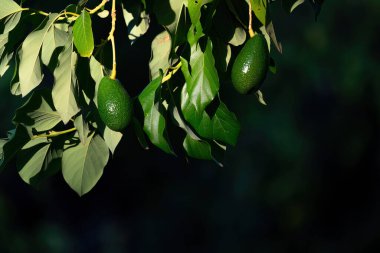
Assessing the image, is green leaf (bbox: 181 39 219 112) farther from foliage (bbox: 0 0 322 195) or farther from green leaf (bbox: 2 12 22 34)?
green leaf (bbox: 2 12 22 34)

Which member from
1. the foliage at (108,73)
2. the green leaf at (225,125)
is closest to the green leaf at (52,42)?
the foliage at (108,73)

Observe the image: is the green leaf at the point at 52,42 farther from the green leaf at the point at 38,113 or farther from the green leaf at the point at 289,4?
the green leaf at the point at 289,4

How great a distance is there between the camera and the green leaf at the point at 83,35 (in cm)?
114

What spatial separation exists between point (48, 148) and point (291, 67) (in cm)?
425

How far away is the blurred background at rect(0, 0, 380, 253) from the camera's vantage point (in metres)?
5.51

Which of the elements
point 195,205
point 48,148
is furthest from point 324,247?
point 48,148

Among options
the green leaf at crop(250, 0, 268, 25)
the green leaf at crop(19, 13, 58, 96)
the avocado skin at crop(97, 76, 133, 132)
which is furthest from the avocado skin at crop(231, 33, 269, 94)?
the green leaf at crop(19, 13, 58, 96)

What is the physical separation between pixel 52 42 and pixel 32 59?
39mm

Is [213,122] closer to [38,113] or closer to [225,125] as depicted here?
[225,125]

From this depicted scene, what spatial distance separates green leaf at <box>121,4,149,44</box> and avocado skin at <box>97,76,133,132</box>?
0.12 meters

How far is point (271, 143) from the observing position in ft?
18.2

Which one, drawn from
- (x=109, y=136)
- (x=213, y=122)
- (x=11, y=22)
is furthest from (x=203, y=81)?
(x=11, y=22)

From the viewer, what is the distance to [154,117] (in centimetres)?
119

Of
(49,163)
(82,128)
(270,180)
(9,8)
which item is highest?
(9,8)
